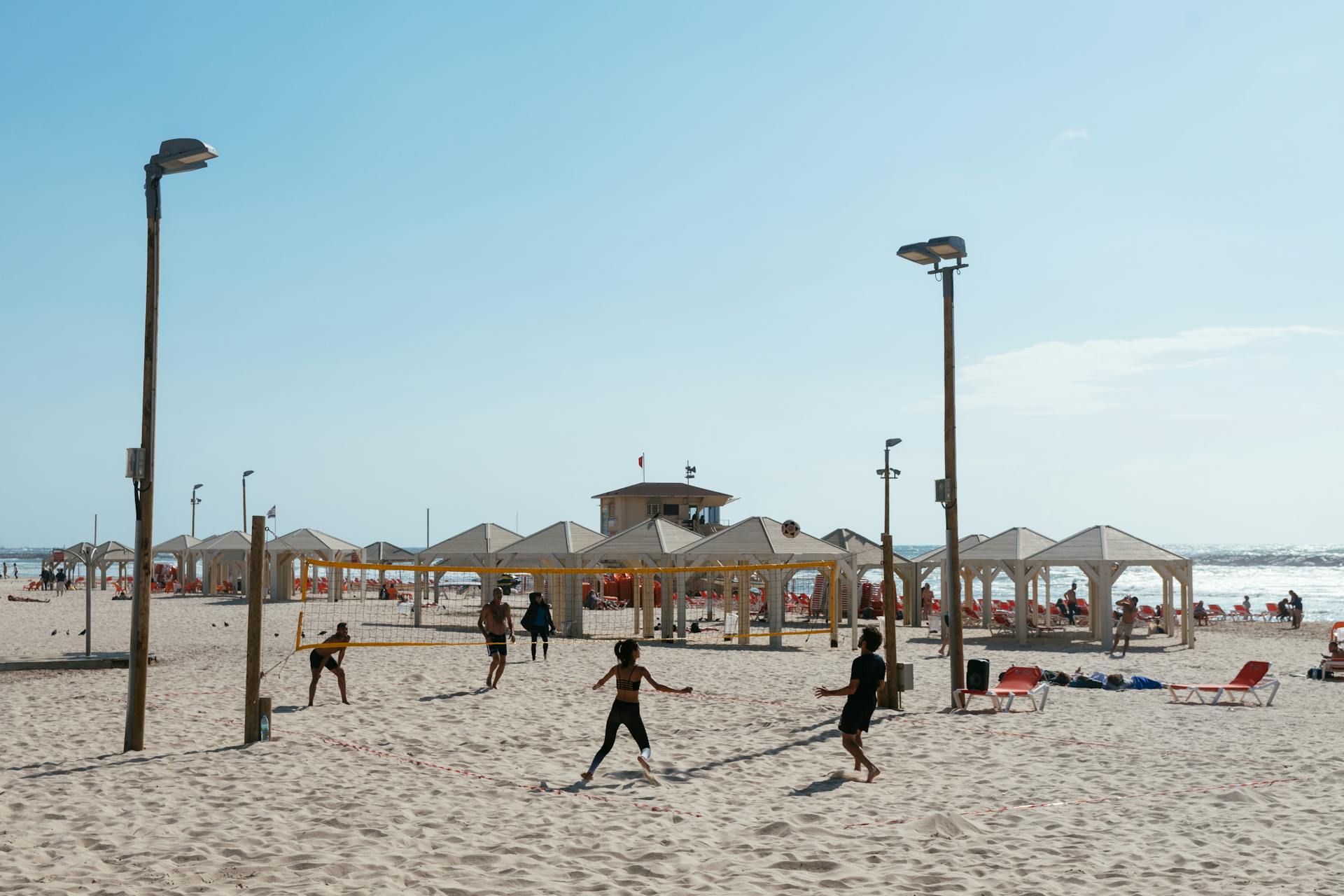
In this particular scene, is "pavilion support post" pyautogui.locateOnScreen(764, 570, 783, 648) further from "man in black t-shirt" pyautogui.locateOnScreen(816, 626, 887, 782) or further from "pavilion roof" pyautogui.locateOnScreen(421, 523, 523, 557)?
"man in black t-shirt" pyautogui.locateOnScreen(816, 626, 887, 782)

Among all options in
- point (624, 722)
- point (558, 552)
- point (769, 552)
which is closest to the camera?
point (624, 722)

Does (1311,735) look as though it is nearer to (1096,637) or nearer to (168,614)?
(1096,637)

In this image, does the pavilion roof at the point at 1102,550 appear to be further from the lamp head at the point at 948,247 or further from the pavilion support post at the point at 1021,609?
the lamp head at the point at 948,247

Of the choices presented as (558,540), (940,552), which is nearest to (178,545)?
(558,540)

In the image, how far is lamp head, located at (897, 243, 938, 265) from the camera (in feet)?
44.4

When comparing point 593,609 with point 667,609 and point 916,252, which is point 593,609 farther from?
point 916,252

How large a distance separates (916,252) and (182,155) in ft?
26.7

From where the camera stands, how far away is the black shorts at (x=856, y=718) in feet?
29.9

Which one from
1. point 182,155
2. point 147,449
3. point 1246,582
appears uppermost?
point 182,155

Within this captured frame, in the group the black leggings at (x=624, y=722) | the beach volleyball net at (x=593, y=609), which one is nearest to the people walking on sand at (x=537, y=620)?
the beach volleyball net at (x=593, y=609)

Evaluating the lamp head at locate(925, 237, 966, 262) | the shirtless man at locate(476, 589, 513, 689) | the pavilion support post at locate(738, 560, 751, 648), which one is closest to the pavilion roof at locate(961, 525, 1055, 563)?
the pavilion support post at locate(738, 560, 751, 648)

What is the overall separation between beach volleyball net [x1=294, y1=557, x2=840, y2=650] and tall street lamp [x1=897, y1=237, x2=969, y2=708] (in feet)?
16.9

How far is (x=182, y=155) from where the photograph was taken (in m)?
10.0

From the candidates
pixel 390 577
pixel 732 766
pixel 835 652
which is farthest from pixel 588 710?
pixel 390 577
